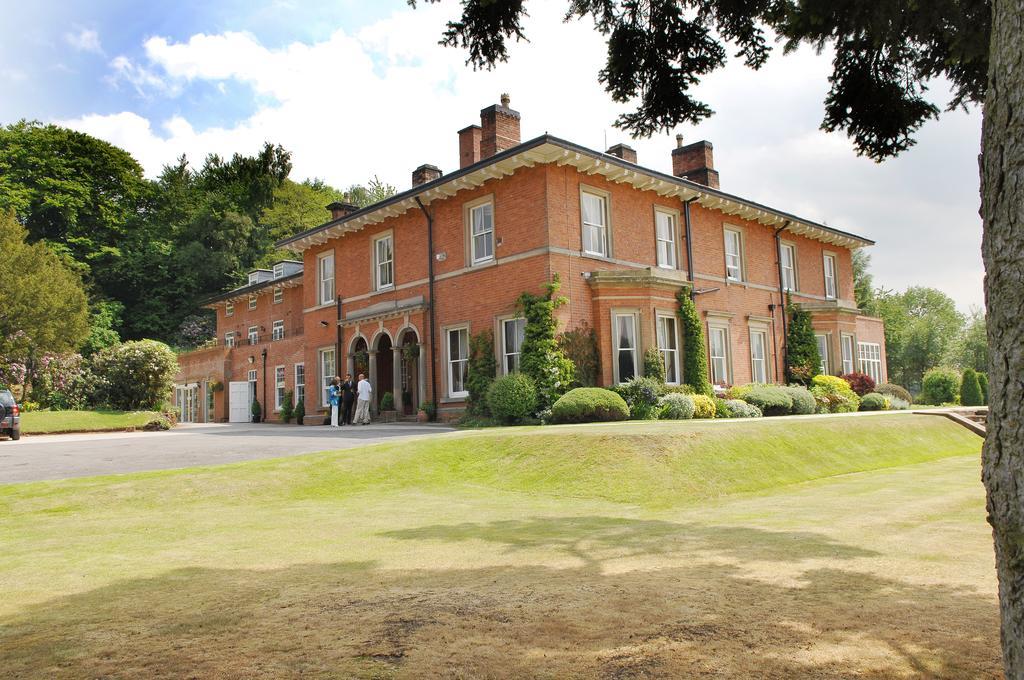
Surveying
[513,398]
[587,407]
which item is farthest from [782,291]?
[513,398]

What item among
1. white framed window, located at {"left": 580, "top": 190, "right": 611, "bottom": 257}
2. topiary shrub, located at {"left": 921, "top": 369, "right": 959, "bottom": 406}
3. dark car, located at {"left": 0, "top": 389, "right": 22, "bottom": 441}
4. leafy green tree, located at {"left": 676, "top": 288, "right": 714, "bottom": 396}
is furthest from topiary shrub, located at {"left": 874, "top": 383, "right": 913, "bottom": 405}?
dark car, located at {"left": 0, "top": 389, "right": 22, "bottom": 441}

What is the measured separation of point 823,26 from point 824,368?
2580 cm

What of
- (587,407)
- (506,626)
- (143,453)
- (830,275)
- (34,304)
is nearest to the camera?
(506,626)

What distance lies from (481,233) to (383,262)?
5.41 meters

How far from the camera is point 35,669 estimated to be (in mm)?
3328

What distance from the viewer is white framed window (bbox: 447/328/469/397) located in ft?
75.2

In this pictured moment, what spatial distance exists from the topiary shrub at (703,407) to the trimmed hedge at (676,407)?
21 cm

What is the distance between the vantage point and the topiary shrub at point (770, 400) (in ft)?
74.0

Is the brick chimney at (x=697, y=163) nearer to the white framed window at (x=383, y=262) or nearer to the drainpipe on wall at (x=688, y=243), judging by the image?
the drainpipe on wall at (x=688, y=243)

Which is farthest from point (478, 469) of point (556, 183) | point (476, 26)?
point (556, 183)

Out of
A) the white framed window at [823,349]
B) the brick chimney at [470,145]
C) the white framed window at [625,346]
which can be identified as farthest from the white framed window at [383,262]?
the white framed window at [823,349]

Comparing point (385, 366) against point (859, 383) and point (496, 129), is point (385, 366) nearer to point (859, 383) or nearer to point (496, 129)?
point (496, 129)

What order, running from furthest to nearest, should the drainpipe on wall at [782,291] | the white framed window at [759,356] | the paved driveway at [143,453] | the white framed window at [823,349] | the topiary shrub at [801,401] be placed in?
1. the white framed window at [823,349]
2. the drainpipe on wall at [782,291]
3. the white framed window at [759,356]
4. the topiary shrub at [801,401]
5. the paved driveway at [143,453]

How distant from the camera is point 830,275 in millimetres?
32031
